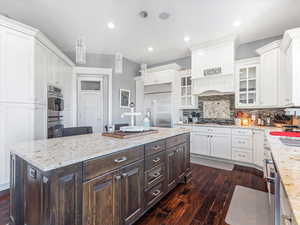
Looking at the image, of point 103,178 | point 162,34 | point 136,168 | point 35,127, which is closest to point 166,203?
point 136,168

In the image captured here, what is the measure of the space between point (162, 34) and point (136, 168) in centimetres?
292

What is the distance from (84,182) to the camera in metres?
1.02

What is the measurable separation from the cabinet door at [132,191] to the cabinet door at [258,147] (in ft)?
8.70

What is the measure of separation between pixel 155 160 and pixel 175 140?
1.73 ft

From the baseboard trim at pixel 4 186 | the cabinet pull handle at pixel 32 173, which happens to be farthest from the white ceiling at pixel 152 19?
the baseboard trim at pixel 4 186

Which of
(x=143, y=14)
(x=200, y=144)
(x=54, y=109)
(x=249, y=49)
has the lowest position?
(x=200, y=144)

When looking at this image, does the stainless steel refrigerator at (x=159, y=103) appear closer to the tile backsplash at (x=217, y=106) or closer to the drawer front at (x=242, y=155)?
the tile backsplash at (x=217, y=106)

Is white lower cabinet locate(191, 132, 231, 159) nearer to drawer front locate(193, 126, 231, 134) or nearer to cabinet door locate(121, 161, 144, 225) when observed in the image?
drawer front locate(193, 126, 231, 134)

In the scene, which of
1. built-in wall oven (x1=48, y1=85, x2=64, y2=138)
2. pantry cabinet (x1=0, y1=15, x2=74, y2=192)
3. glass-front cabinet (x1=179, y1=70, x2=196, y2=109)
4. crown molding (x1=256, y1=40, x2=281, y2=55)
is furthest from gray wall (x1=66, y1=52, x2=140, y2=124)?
crown molding (x1=256, y1=40, x2=281, y2=55)

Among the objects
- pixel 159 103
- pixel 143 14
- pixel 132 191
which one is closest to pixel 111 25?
pixel 143 14

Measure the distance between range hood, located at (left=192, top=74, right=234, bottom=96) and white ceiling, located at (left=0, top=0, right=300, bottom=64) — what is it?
3.05ft

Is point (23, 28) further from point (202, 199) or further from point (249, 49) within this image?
point (249, 49)

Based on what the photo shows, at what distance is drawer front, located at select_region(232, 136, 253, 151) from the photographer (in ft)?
9.96

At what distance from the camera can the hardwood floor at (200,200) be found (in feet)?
5.27
